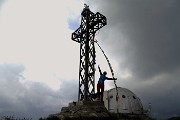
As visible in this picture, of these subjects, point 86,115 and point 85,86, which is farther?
point 85,86

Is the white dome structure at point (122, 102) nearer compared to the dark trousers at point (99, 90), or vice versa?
the dark trousers at point (99, 90)

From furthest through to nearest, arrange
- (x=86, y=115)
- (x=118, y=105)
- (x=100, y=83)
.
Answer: (x=118, y=105)
(x=100, y=83)
(x=86, y=115)

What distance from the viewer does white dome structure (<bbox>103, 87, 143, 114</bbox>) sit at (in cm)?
4228

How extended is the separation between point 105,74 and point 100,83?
4.59 ft

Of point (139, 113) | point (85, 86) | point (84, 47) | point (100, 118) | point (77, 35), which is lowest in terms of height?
point (100, 118)

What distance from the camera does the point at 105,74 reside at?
117 feet

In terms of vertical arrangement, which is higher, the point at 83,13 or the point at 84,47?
the point at 83,13

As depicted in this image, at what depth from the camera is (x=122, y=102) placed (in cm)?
4288

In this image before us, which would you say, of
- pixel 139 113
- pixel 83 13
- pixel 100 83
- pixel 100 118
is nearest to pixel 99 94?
pixel 100 83

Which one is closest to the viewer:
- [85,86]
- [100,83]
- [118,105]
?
[100,83]

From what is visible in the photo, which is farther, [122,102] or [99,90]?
[122,102]

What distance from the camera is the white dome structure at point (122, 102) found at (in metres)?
42.3

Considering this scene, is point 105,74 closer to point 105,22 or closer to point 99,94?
point 99,94

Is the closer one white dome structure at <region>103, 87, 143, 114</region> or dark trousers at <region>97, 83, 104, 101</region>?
dark trousers at <region>97, 83, 104, 101</region>
